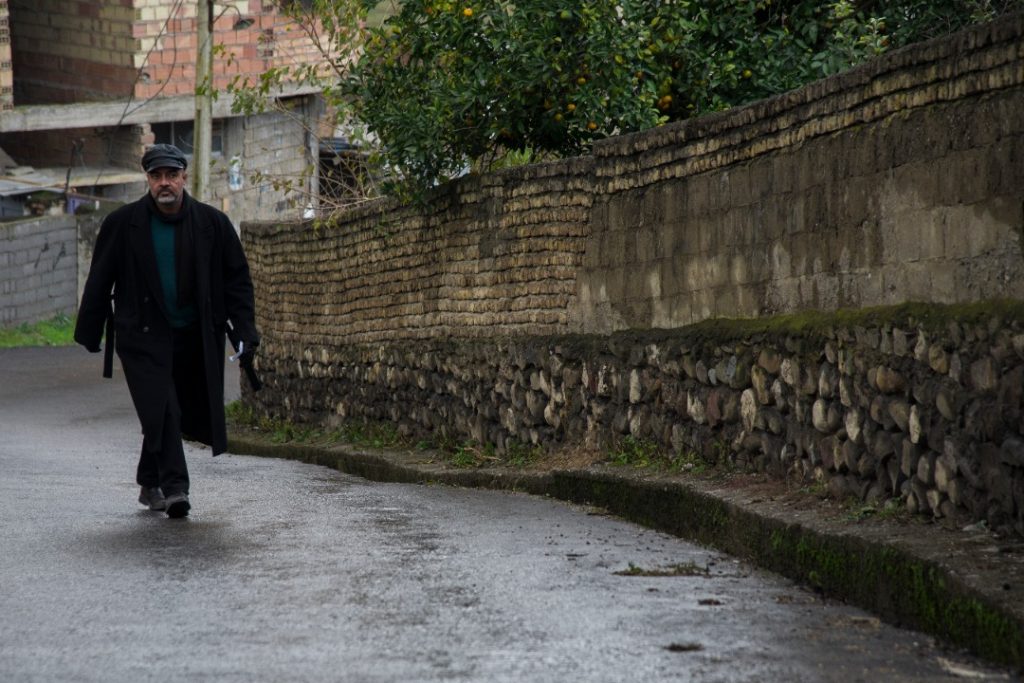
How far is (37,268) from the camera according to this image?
30.8 meters

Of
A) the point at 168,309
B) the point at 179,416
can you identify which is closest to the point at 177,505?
the point at 179,416

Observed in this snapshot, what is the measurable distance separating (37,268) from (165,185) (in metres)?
22.6

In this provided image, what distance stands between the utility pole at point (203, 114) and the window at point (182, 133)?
416 centimetres

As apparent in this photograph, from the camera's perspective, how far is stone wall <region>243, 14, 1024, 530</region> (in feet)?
21.4

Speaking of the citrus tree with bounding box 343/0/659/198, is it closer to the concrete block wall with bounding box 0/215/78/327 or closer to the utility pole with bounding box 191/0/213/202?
the utility pole with bounding box 191/0/213/202

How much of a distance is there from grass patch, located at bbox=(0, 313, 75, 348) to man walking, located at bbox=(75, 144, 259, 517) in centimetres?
2044

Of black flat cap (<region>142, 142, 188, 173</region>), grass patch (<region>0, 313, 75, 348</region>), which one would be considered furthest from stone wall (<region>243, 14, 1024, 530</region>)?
grass patch (<region>0, 313, 75, 348</region>)

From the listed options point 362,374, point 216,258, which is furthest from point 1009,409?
point 362,374

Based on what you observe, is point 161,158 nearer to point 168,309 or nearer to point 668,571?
point 168,309

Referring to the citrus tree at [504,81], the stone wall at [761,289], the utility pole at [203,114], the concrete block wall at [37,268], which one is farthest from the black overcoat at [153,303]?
the concrete block wall at [37,268]

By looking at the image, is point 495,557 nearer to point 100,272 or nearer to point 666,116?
point 100,272

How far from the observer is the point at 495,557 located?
7.39 m

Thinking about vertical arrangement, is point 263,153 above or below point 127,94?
below

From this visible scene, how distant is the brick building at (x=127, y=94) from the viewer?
31344 mm
